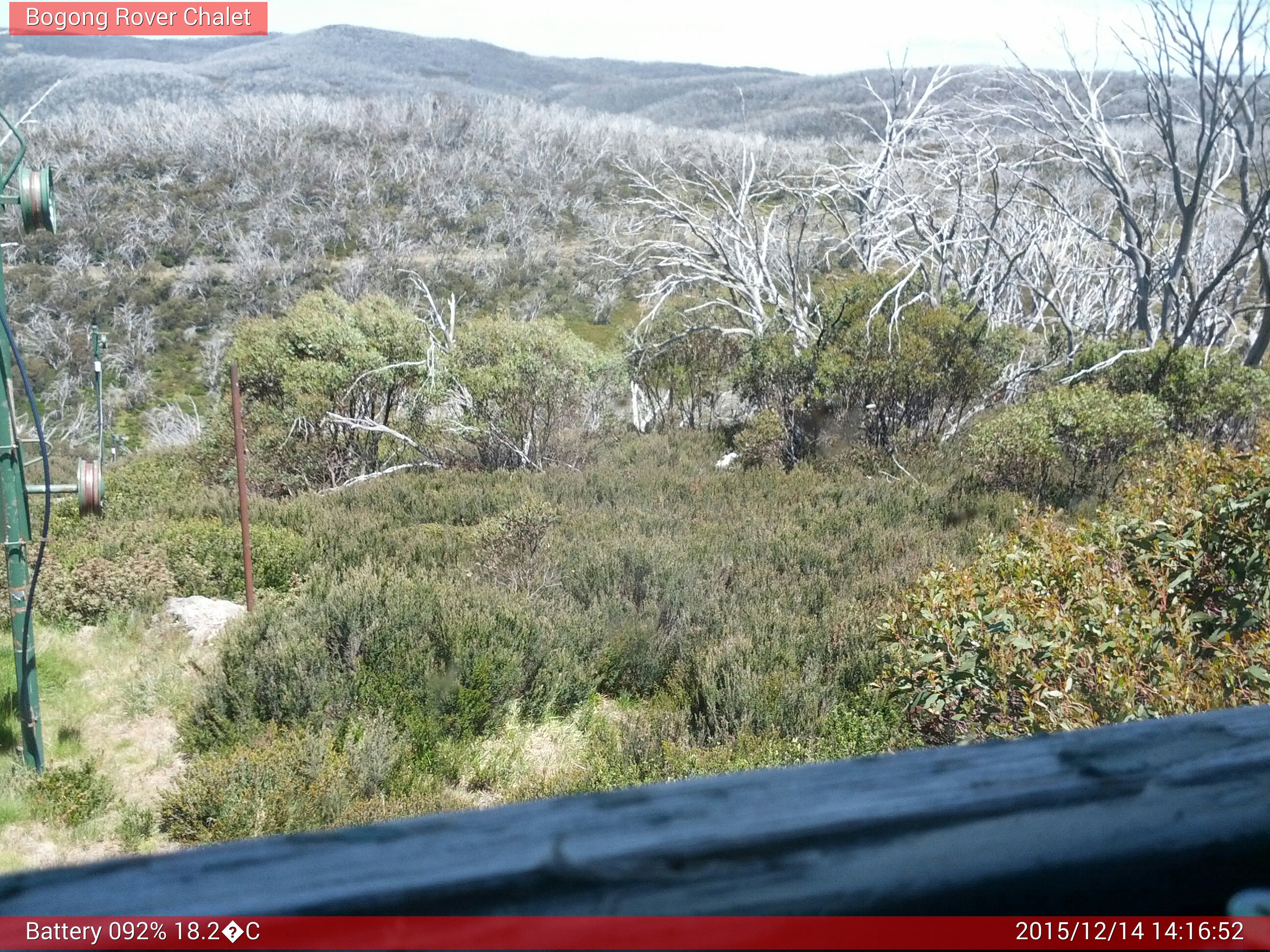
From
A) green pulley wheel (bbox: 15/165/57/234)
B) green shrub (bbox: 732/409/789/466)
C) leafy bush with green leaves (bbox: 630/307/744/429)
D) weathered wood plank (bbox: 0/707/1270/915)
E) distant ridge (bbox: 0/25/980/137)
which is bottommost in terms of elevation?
green shrub (bbox: 732/409/789/466)

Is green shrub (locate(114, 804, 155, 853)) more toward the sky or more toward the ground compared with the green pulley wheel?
more toward the ground

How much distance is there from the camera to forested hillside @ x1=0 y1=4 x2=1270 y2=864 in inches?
170

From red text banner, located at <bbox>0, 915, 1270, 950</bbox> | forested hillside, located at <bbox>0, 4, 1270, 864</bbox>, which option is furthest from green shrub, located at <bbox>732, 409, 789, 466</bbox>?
red text banner, located at <bbox>0, 915, 1270, 950</bbox>

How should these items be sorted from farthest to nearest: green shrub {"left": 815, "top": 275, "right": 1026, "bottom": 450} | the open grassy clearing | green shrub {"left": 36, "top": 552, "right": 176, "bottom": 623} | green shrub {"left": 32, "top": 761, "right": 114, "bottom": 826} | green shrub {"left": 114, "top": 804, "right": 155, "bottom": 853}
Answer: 1. green shrub {"left": 815, "top": 275, "right": 1026, "bottom": 450}
2. green shrub {"left": 36, "top": 552, "right": 176, "bottom": 623}
3. green shrub {"left": 32, "top": 761, "right": 114, "bottom": 826}
4. the open grassy clearing
5. green shrub {"left": 114, "top": 804, "right": 155, "bottom": 853}

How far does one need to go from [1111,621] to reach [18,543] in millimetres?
5148

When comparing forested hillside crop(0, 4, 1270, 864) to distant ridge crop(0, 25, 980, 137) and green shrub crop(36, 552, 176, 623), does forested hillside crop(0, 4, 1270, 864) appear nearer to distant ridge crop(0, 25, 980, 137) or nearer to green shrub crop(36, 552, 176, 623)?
green shrub crop(36, 552, 176, 623)

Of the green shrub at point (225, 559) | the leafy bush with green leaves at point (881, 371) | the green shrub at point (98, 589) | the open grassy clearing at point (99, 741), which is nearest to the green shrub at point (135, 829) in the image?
the open grassy clearing at point (99, 741)

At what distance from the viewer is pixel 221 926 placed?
1.83 ft

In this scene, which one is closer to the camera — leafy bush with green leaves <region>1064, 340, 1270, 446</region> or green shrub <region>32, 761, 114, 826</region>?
green shrub <region>32, 761, 114, 826</region>

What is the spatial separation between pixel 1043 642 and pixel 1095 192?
3360 centimetres

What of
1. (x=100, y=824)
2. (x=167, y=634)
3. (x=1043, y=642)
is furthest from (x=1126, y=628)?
(x=167, y=634)

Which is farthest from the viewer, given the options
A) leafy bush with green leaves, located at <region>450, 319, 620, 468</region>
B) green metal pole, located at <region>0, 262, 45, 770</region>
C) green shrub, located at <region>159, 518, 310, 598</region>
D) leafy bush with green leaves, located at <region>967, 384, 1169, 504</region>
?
leafy bush with green leaves, located at <region>450, 319, 620, 468</region>

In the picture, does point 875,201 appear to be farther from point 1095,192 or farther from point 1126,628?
point 1095,192

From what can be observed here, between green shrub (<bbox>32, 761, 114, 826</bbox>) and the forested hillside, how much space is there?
21mm
